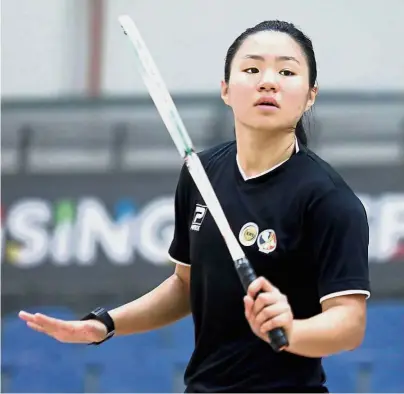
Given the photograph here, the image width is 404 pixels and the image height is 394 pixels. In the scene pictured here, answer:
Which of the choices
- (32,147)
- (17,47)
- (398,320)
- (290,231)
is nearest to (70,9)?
(17,47)

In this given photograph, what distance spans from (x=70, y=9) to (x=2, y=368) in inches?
44.0

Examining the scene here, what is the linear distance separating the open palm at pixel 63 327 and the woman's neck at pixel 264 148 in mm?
258

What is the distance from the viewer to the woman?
997mm

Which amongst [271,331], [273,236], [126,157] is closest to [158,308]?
[273,236]

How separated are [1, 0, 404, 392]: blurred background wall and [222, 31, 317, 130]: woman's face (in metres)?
1.81

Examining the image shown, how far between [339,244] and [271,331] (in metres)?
0.15

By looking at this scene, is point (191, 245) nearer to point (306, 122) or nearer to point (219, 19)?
point (306, 122)

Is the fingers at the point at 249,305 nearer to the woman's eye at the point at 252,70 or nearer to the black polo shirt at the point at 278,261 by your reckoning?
the black polo shirt at the point at 278,261

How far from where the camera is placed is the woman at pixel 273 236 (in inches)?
39.3

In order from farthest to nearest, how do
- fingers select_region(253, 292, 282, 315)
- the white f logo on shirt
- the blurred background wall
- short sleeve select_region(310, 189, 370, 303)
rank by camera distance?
the blurred background wall
the white f logo on shirt
short sleeve select_region(310, 189, 370, 303)
fingers select_region(253, 292, 282, 315)

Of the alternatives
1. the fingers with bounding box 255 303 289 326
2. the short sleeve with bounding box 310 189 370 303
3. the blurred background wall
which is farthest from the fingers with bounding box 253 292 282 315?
the blurred background wall

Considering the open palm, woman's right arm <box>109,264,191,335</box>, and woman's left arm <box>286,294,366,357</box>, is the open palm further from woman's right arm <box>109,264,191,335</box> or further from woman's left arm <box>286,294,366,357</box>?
woman's left arm <box>286,294,366,357</box>

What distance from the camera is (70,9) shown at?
306cm

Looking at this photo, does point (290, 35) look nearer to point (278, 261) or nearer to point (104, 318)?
point (278, 261)
